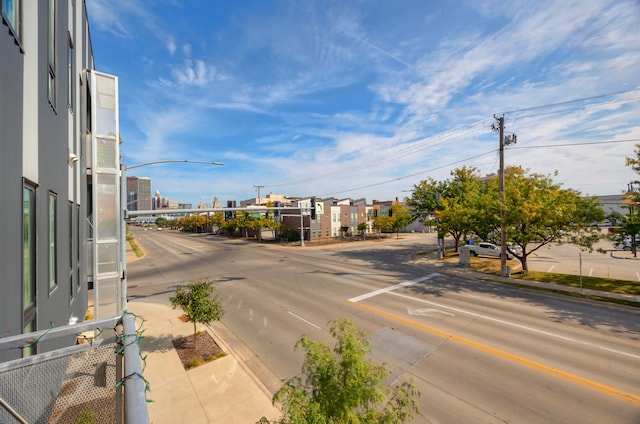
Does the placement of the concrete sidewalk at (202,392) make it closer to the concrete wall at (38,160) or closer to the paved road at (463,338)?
the paved road at (463,338)

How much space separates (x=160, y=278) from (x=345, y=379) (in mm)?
23654

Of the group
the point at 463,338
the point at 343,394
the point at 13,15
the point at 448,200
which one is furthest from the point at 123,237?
the point at 448,200

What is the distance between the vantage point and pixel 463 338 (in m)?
10.9

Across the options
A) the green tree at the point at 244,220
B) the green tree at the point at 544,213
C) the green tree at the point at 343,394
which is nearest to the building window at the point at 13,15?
the green tree at the point at 343,394

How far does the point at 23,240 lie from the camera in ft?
15.4

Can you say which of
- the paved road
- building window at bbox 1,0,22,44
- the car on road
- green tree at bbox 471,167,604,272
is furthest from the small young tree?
the car on road

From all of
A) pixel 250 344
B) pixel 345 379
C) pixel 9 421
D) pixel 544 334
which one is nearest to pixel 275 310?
pixel 250 344

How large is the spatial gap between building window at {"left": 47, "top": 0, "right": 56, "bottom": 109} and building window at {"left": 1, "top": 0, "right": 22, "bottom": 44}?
236 centimetres

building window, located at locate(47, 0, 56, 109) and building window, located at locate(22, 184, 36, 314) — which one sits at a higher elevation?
building window, located at locate(47, 0, 56, 109)

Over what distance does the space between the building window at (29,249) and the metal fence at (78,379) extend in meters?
2.67

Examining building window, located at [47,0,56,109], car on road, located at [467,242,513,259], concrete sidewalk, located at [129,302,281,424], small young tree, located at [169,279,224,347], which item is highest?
building window, located at [47,0,56,109]

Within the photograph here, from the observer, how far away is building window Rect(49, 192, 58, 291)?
6.79 m

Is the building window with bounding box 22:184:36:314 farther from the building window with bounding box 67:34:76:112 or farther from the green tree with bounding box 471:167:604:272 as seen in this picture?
the green tree with bounding box 471:167:604:272

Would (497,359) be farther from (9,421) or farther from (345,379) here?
(9,421)
